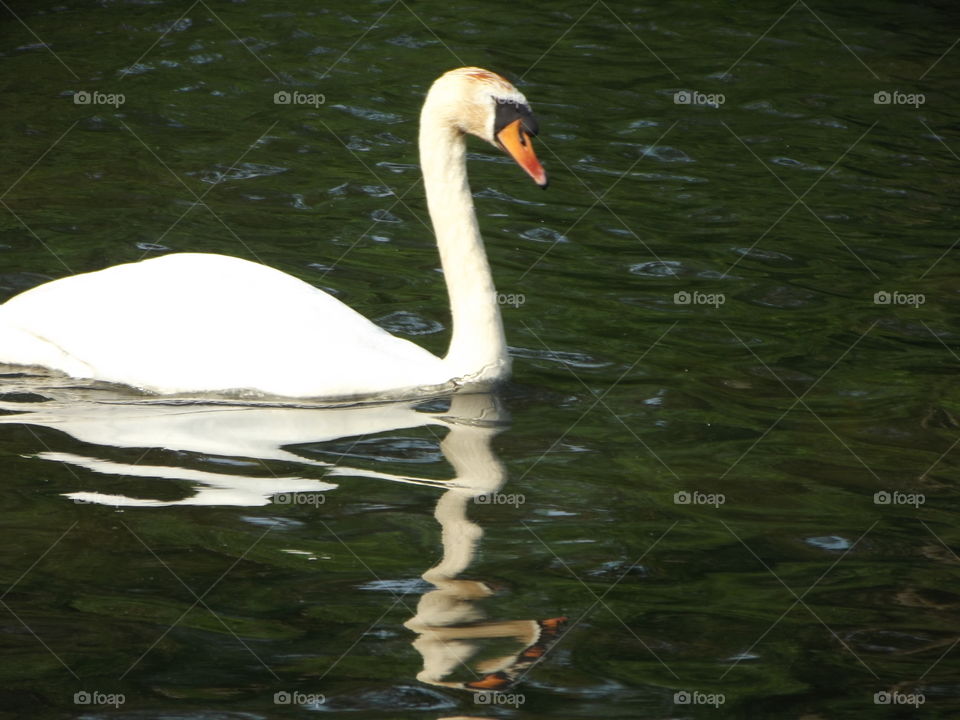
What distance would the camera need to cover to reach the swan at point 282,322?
7.22 meters

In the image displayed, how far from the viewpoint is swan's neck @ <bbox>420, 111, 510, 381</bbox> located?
748cm

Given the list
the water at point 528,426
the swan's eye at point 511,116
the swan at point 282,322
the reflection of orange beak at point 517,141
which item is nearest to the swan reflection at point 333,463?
the water at point 528,426

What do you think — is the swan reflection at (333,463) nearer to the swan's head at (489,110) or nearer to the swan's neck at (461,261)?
the swan's neck at (461,261)

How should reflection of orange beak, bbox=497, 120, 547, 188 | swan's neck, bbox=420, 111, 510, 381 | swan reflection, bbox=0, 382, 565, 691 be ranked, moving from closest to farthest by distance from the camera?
1. swan reflection, bbox=0, 382, 565, 691
2. reflection of orange beak, bbox=497, 120, 547, 188
3. swan's neck, bbox=420, 111, 510, 381

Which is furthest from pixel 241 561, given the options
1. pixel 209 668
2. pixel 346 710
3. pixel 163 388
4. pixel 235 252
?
pixel 235 252

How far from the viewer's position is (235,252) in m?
9.70

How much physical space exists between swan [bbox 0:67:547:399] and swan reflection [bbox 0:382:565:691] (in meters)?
0.13

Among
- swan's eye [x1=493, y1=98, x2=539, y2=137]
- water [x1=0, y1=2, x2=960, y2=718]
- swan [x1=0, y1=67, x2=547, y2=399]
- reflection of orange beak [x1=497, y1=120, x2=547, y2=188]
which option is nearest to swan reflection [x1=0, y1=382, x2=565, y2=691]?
water [x1=0, y1=2, x2=960, y2=718]

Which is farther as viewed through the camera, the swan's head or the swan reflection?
the swan's head

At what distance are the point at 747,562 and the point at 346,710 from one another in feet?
6.04

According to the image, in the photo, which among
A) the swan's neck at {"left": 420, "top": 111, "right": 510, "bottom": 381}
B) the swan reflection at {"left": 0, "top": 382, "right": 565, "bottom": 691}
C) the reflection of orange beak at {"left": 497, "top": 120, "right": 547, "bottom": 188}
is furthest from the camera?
the swan's neck at {"left": 420, "top": 111, "right": 510, "bottom": 381}

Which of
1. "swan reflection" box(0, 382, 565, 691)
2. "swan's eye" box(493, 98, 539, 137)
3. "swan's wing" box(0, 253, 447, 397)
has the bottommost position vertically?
"swan reflection" box(0, 382, 565, 691)

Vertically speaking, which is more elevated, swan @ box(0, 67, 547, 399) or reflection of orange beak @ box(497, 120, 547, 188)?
reflection of orange beak @ box(497, 120, 547, 188)

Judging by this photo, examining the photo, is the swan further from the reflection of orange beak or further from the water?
the water
